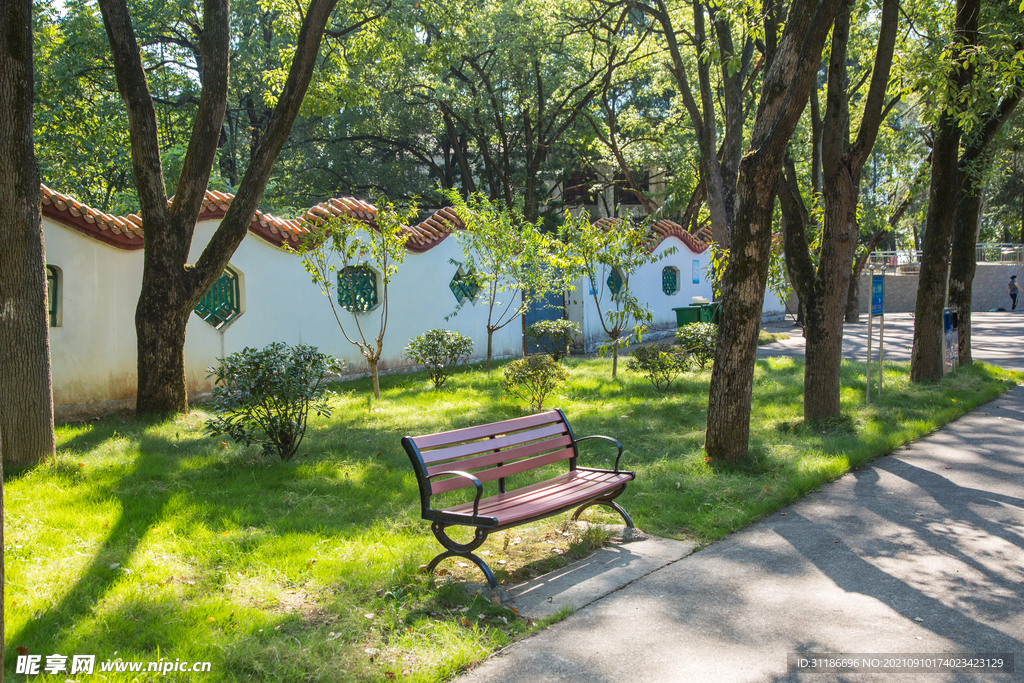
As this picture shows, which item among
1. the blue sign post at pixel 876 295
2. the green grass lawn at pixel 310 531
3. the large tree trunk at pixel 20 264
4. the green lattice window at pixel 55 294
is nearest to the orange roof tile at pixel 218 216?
the green lattice window at pixel 55 294

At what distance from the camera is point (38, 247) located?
649 centimetres

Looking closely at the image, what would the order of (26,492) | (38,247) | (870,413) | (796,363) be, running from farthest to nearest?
(796,363)
(870,413)
(38,247)
(26,492)

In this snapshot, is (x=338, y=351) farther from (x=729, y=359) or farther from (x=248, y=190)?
(x=729, y=359)

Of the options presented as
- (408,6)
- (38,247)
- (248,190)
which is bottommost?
(38,247)

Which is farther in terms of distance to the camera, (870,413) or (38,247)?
(870,413)

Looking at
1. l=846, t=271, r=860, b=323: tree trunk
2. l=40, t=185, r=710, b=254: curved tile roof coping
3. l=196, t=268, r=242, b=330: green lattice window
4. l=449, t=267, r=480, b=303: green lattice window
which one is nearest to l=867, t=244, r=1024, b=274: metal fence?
l=846, t=271, r=860, b=323: tree trunk

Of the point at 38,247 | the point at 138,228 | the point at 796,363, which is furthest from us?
the point at 796,363

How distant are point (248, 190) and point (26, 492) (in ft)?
14.3

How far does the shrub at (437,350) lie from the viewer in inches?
463

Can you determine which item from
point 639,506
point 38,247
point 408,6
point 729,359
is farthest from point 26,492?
point 408,6

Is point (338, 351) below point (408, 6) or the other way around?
below

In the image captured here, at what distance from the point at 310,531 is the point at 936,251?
1016 cm

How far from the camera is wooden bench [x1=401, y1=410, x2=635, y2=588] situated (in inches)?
171

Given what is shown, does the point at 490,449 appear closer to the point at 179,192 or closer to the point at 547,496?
the point at 547,496
